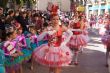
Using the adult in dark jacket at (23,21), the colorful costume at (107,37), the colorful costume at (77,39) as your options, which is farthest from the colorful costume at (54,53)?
the adult in dark jacket at (23,21)

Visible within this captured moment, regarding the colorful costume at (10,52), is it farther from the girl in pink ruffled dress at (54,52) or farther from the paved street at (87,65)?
the paved street at (87,65)

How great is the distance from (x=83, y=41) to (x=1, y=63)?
225 inches

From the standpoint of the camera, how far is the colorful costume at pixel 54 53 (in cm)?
847

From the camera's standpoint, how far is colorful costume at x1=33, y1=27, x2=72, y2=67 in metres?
8.47

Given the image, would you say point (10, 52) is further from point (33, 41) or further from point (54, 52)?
point (33, 41)

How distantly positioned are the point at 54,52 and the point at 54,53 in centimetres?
3

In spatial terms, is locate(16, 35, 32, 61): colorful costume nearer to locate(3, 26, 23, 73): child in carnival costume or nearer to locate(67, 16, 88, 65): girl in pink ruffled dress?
locate(3, 26, 23, 73): child in carnival costume

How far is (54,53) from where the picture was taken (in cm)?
853

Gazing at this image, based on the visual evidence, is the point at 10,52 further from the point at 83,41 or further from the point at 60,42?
the point at 83,41

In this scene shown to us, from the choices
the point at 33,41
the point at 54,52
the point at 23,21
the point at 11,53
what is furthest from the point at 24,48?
the point at 23,21

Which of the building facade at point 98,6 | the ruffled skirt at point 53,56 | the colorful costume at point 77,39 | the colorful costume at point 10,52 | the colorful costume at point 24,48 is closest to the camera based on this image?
the colorful costume at point 10,52

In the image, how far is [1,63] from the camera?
7.48 metres

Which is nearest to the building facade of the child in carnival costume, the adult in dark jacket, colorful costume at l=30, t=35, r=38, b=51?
the adult in dark jacket

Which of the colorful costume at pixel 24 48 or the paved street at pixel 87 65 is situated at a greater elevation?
the colorful costume at pixel 24 48
